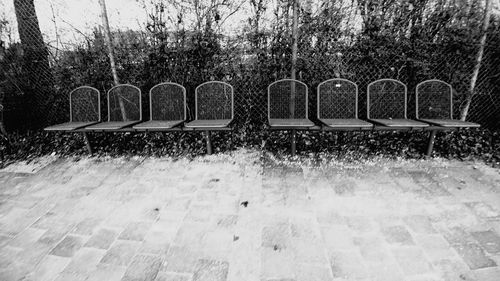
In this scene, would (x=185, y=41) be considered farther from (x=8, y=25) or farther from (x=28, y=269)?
(x=28, y=269)

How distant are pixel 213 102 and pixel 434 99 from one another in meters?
3.26

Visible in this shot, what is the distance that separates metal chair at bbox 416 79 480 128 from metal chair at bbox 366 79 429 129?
0.67 ft

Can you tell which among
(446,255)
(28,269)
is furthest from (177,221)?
(446,255)

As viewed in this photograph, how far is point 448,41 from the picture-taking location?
4176 millimetres

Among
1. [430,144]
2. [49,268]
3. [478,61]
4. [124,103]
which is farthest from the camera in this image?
[124,103]

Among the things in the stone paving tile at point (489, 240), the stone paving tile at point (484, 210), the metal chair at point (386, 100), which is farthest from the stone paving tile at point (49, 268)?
the metal chair at point (386, 100)

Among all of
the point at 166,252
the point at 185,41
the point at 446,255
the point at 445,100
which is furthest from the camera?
the point at 185,41

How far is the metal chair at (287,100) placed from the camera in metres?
4.34

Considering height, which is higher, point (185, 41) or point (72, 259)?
point (185, 41)

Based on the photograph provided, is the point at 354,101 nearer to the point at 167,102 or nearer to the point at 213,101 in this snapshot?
the point at 213,101

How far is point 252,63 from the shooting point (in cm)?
460

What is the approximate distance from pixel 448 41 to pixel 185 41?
390cm

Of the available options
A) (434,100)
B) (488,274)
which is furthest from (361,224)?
(434,100)

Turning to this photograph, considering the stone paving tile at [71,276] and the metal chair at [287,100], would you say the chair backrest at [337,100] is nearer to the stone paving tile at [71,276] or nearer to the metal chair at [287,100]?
the metal chair at [287,100]
